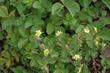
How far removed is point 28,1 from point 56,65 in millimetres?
465

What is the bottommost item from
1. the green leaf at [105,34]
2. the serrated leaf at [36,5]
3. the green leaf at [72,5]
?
the green leaf at [105,34]

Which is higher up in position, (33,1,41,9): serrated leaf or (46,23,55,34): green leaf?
(33,1,41,9): serrated leaf

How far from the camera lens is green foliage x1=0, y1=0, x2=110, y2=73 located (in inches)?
82.4

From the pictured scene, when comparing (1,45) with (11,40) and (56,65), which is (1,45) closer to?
(11,40)

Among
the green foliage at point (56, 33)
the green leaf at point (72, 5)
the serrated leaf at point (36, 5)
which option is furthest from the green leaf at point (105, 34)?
the serrated leaf at point (36, 5)

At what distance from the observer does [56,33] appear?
82.4 inches

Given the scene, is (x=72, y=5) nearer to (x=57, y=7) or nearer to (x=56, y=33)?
(x=57, y=7)

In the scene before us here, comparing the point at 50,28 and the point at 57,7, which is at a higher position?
the point at 57,7

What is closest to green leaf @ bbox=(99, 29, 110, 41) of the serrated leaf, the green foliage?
the green foliage

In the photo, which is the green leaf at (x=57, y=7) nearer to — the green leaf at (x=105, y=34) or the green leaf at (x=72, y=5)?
the green leaf at (x=72, y=5)

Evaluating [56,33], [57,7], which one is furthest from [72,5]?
[56,33]

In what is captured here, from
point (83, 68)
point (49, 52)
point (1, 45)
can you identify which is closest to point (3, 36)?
point (1, 45)

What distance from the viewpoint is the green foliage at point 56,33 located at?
2094mm

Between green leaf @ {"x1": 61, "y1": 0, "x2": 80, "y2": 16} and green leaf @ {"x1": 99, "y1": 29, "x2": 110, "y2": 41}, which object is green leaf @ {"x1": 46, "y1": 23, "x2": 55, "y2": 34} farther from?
green leaf @ {"x1": 99, "y1": 29, "x2": 110, "y2": 41}
